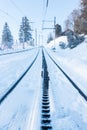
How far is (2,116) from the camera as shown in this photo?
20.5ft

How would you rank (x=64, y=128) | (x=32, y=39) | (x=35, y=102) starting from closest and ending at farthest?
1. (x=64, y=128)
2. (x=35, y=102)
3. (x=32, y=39)

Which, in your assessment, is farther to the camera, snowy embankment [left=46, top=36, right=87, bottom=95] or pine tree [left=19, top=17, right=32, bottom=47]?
pine tree [left=19, top=17, right=32, bottom=47]

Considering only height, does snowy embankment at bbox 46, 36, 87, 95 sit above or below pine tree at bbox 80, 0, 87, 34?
below

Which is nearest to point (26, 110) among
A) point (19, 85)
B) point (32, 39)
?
point (19, 85)

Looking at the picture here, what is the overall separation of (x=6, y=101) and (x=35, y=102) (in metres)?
0.82

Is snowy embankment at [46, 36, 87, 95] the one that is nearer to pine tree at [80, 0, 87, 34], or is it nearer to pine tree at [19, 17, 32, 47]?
pine tree at [80, 0, 87, 34]

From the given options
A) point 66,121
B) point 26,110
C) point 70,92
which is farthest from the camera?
point 70,92

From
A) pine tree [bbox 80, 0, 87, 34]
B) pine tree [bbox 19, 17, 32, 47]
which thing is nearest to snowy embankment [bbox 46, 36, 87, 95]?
pine tree [bbox 80, 0, 87, 34]

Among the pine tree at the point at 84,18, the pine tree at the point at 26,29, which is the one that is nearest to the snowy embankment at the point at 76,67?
the pine tree at the point at 84,18

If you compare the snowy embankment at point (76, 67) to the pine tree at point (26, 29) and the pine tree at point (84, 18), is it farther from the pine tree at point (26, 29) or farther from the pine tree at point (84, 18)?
the pine tree at point (26, 29)

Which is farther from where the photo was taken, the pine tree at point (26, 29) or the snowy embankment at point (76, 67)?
the pine tree at point (26, 29)

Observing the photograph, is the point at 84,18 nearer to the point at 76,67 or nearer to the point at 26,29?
the point at 76,67

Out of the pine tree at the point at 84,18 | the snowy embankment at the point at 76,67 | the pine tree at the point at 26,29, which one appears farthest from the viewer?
the pine tree at the point at 26,29

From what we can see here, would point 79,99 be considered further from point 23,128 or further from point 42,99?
point 23,128
